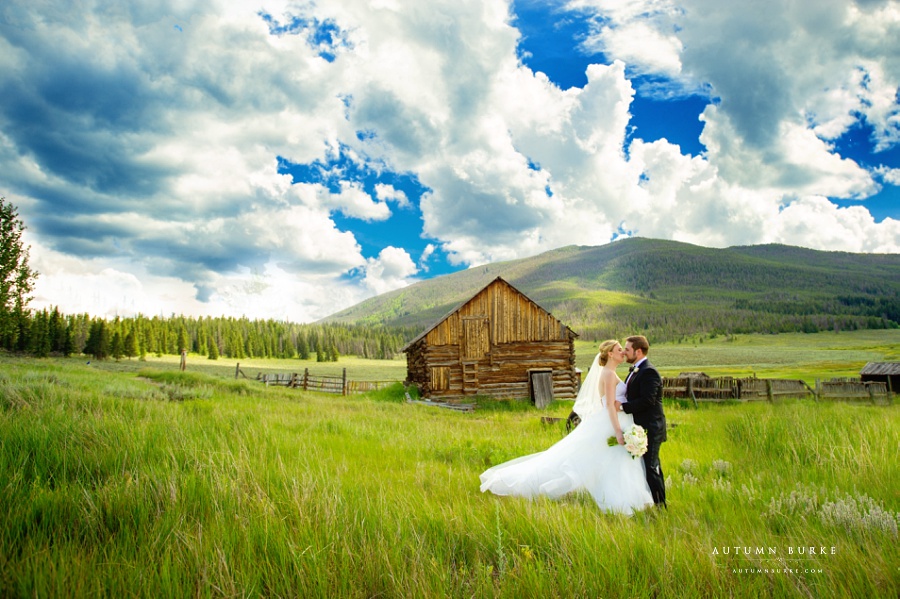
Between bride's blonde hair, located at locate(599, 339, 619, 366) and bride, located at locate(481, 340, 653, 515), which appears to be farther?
bride's blonde hair, located at locate(599, 339, 619, 366)

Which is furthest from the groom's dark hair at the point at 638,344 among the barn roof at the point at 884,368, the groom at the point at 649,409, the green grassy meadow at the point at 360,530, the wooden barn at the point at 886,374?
the barn roof at the point at 884,368

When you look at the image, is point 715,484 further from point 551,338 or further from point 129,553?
point 551,338

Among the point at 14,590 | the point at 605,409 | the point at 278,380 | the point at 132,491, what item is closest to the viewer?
the point at 14,590

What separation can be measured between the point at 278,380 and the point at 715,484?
4063 centimetres

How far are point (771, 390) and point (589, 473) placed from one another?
80.4 ft

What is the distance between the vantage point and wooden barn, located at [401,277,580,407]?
1068 inches

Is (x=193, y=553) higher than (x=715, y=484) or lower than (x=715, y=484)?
higher

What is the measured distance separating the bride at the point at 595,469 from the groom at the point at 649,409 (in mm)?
117

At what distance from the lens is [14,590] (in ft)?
6.64

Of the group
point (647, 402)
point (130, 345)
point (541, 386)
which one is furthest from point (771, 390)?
point (130, 345)

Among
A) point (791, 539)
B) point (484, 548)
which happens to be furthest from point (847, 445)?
point (484, 548)

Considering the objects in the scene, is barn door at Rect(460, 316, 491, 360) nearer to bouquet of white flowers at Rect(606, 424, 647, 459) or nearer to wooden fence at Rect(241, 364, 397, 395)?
wooden fence at Rect(241, 364, 397, 395)

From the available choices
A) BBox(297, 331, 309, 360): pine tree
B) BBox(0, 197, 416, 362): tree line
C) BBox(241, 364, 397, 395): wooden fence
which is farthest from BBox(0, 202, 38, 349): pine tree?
BBox(297, 331, 309, 360): pine tree

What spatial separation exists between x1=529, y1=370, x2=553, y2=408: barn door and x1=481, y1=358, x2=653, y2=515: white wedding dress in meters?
21.6
